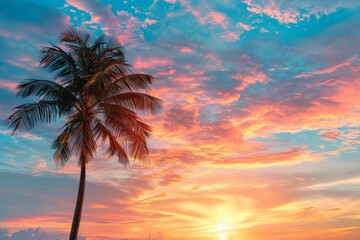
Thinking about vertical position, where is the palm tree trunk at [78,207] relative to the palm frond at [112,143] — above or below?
below

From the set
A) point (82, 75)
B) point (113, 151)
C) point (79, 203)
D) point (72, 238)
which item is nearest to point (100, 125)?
point (113, 151)

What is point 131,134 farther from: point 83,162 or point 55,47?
point 55,47

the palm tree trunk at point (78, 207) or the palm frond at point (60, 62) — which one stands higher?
the palm frond at point (60, 62)

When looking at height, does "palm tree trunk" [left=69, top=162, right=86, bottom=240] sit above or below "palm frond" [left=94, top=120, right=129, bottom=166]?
below

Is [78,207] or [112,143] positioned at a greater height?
[112,143]

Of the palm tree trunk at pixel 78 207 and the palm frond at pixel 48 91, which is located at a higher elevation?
the palm frond at pixel 48 91

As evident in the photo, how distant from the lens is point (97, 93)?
2100 cm

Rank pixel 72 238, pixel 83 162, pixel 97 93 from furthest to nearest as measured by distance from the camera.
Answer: pixel 97 93 < pixel 83 162 < pixel 72 238

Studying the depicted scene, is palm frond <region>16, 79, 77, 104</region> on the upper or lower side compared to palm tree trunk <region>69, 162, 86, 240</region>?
upper

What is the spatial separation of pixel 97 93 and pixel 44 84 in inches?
117

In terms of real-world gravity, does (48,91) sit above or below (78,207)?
above

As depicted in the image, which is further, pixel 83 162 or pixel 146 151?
pixel 146 151

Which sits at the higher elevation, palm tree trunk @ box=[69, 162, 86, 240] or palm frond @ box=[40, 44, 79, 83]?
palm frond @ box=[40, 44, 79, 83]

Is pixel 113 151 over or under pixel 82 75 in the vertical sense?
under
